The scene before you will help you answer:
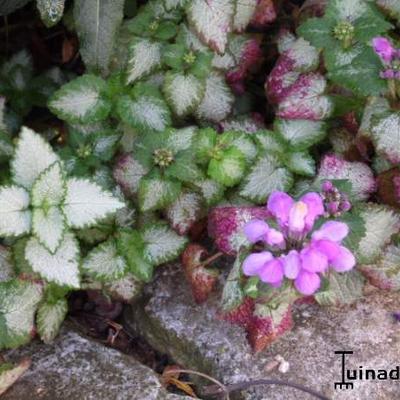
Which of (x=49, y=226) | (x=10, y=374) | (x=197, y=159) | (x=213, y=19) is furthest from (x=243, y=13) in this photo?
(x=10, y=374)

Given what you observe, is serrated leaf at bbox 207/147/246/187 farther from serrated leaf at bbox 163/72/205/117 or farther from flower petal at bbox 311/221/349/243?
flower petal at bbox 311/221/349/243

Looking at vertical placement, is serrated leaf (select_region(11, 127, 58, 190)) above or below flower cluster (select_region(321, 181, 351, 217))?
above

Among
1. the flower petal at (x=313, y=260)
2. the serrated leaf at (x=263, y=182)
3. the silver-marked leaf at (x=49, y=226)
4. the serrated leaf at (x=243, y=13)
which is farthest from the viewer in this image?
the serrated leaf at (x=243, y=13)

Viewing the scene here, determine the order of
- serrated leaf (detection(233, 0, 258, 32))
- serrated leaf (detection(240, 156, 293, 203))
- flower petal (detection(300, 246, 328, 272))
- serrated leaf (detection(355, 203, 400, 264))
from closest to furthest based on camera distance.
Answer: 1. flower petal (detection(300, 246, 328, 272))
2. serrated leaf (detection(355, 203, 400, 264))
3. serrated leaf (detection(240, 156, 293, 203))
4. serrated leaf (detection(233, 0, 258, 32))

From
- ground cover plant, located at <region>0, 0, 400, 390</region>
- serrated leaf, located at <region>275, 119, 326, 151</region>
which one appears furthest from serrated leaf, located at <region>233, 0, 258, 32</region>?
serrated leaf, located at <region>275, 119, 326, 151</region>

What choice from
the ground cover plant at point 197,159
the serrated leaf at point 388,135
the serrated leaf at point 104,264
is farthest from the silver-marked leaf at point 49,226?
the serrated leaf at point 388,135

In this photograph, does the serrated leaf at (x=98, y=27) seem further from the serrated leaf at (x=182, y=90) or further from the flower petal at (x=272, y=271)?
the flower petal at (x=272, y=271)
